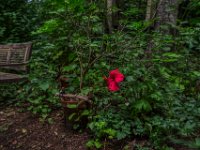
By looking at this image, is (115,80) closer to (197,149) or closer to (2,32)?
(197,149)

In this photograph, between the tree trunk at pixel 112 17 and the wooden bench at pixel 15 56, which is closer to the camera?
the wooden bench at pixel 15 56

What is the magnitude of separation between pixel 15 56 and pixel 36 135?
1.90m

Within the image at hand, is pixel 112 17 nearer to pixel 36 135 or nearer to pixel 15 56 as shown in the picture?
pixel 15 56

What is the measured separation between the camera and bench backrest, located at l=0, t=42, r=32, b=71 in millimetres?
5180

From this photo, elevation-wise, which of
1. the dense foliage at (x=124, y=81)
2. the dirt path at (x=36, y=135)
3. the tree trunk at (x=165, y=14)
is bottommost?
the dirt path at (x=36, y=135)

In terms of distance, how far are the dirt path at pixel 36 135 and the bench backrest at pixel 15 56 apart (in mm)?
1029

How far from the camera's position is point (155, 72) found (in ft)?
12.3

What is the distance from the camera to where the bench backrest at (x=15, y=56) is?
518 cm

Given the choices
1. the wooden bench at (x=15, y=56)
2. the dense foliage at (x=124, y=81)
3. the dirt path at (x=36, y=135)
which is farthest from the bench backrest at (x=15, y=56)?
the dirt path at (x=36, y=135)

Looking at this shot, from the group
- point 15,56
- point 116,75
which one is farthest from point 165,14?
point 15,56

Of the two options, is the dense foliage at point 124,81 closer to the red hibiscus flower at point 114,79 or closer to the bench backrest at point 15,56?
the red hibiscus flower at point 114,79

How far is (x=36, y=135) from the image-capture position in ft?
12.7

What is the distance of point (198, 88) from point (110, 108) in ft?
4.46

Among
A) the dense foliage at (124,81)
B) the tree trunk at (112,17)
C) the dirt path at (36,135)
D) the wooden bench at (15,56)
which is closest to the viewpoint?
the dense foliage at (124,81)
